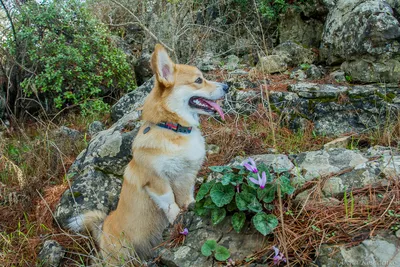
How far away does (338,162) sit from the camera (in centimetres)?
208

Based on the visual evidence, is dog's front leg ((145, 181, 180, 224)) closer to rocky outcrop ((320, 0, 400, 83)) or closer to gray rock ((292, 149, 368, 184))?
gray rock ((292, 149, 368, 184))

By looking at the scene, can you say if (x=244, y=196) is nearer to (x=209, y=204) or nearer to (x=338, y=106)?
(x=209, y=204)

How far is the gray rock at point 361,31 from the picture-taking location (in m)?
4.21

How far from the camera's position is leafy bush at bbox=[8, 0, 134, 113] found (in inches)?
215

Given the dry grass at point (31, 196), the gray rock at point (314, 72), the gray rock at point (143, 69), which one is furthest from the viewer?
the gray rock at point (143, 69)

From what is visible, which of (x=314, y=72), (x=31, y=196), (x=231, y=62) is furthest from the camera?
(x=231, y=62)

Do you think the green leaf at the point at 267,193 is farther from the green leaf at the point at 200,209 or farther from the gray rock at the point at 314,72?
the gray rock at the point at 314,72

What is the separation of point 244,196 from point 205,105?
1.28 metres

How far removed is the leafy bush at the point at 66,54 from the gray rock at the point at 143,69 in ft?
1.88

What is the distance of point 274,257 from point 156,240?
1416 millimetres

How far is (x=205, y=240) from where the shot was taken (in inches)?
66.0

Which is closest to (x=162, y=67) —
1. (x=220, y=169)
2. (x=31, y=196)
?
(x=220, y=169)

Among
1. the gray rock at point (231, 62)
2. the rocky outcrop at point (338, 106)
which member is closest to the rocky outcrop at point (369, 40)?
the rocky outcrop at point (338, 106)

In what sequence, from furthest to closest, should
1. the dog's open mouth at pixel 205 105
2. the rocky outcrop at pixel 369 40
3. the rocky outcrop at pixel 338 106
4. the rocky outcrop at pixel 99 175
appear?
1. the rocky outcrop at pixel 369 40
2. the rocky outcrop at pixel 338 106
3. the rocky outcrop at pixel 99 175
4. the dog's open mouth at pixel 205 105
